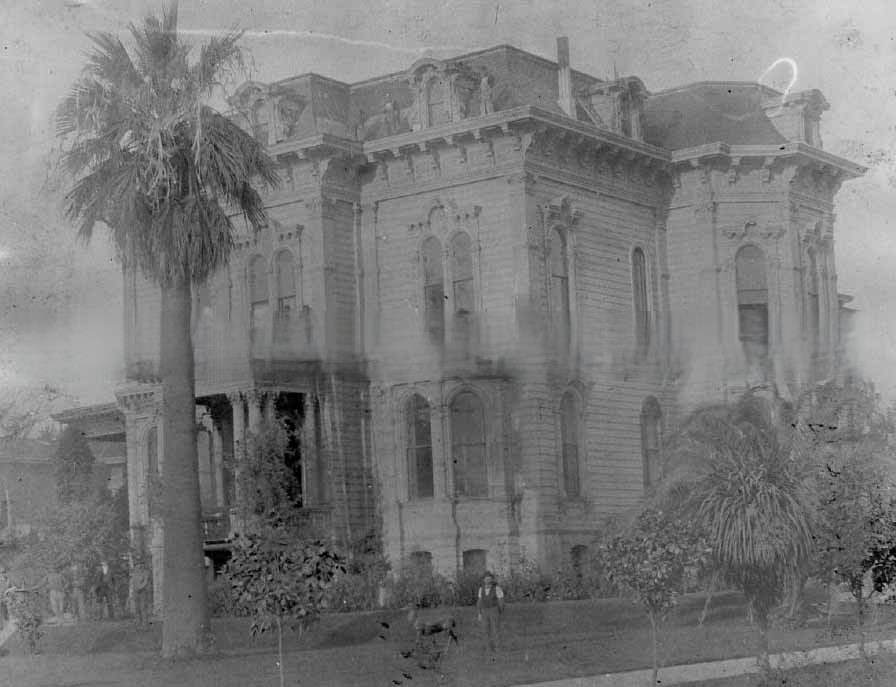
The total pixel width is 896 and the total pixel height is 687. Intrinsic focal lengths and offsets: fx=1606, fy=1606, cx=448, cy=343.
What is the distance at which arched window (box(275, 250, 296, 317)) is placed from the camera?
40.8m

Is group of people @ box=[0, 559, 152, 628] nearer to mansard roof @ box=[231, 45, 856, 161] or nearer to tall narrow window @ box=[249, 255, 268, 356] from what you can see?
tall narrow window @ box=[249, 255, 268, 356]

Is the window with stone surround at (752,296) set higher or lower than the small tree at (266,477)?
higher

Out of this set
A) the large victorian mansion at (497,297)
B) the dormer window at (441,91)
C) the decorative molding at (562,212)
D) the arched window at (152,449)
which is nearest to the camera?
the large victorian mansion at (497,297)

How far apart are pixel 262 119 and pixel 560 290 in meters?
9.25

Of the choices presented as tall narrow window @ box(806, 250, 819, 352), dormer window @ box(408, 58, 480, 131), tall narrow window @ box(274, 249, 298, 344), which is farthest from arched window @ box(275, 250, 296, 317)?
tall narrow window @ box(806, 250, 819, 352)

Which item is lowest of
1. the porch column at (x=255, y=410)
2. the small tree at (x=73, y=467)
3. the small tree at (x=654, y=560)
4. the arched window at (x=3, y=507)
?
the small tree at (x=654, y=560)

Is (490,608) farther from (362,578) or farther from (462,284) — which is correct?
(462,284)

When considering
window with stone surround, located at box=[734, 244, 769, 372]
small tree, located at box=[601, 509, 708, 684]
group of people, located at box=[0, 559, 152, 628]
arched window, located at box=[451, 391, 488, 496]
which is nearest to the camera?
small tree, located at box=[601, 509, 708, 684]

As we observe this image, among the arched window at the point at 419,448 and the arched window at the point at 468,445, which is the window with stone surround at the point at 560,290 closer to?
the arched window at the point at 468,445

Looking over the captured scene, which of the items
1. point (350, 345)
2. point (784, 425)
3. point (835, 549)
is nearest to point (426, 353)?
point (350, 345)

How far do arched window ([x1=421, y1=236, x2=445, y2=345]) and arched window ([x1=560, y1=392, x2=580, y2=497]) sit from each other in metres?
3.48

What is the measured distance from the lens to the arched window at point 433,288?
128 feet

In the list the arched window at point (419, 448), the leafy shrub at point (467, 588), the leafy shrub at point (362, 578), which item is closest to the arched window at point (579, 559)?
the leafy shrub at point (467, 588)

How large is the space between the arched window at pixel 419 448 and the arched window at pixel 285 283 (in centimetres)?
422
